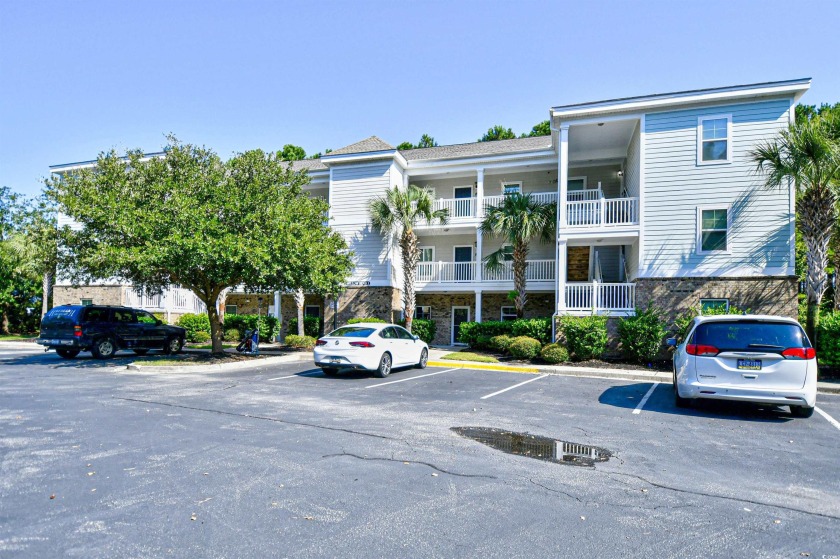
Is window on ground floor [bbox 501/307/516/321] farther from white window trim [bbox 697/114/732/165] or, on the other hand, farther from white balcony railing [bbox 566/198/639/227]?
white window trim [bbox 697/114/732/165]

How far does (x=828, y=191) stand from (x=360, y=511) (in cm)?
1637

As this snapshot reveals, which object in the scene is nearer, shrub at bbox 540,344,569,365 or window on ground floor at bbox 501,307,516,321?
shrub at bbox 540,344,569,365

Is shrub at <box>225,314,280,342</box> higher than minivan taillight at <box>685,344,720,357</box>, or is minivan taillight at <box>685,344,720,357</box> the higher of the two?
minivan taillight at <box>685,344,720,357</box>

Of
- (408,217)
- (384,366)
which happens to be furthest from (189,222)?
(408,217)

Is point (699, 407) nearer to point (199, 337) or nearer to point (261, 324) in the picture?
point (261, 324)

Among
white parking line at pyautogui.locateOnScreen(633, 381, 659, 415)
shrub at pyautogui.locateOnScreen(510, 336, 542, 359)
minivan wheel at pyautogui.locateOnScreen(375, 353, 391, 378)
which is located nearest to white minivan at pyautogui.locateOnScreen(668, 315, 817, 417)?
white parking line at pyautogui.locateOnScreen(633, 381, 659, 415)

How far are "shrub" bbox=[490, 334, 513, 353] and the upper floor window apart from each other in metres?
7.15

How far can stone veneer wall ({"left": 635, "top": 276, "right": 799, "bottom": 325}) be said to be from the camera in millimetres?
16062

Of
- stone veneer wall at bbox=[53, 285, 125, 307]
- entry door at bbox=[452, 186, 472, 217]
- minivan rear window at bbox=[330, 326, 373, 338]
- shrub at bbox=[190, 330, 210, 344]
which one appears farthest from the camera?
stone veneer wall at bbox=[53, 285, 125, 307]

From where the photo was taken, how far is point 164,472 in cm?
507

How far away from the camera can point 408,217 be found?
21422 millimetres

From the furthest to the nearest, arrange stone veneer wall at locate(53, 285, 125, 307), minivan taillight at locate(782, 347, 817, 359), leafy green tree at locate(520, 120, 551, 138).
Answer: leafy green tree at locate(520, 120, 551, 138) → stone veneer wall at locate(53, 285, 125, 307) → minivan taillight at locate(782, 347, 817, 359)

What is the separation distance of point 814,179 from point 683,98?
5064 millimetres

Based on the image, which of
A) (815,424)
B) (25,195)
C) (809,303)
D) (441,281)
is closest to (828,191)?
(809,303)
